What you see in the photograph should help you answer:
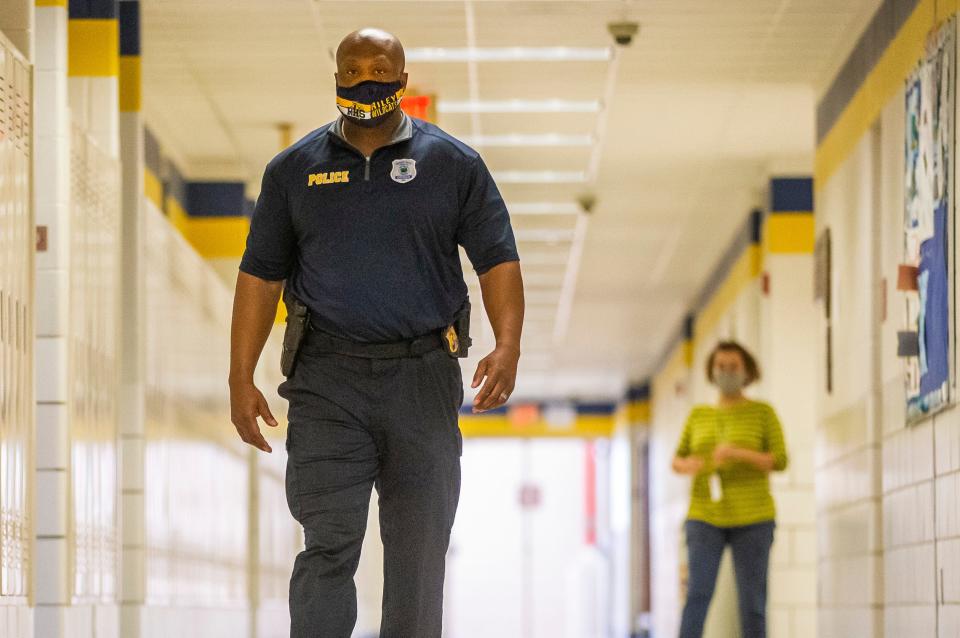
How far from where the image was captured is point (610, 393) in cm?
2297

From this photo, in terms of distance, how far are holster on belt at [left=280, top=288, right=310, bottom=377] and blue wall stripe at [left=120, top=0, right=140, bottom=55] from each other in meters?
3.89

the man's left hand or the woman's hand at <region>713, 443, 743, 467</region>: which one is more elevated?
the man's left hand

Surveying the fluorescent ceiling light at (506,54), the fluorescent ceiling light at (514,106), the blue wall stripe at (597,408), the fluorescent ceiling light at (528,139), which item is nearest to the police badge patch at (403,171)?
the fluorescent ceiling light at (506,54)

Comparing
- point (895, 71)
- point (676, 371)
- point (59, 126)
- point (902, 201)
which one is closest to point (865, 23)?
point (895, 71)

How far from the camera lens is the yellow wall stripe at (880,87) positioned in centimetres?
580

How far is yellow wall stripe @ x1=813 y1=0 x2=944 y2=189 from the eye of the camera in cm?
580

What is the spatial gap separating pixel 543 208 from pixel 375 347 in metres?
8.24

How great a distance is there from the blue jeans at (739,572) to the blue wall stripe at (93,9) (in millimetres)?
2932

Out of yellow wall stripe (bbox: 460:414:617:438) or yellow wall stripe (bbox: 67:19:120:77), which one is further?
yellow wall stripe (bbox: 460:414:617:438)

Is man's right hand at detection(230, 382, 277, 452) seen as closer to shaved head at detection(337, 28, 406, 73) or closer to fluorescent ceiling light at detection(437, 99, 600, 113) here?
shaved head at detection(337, 28, 406, 73)

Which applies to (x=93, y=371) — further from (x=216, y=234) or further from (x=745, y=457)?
(x=216, y=234)

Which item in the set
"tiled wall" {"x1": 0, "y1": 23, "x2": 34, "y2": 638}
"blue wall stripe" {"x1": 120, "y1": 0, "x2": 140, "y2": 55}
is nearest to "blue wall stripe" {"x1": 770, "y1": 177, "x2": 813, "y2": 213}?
"blue wall stripe" {"x1": 120, "y1": 0, "x2": 140, "y2": 55}

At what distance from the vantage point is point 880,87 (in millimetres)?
6723

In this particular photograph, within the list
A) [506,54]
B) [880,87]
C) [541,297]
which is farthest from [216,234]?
[541,297]
